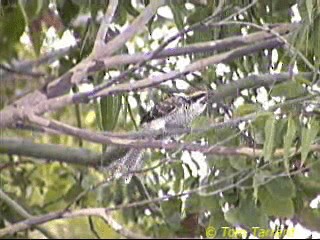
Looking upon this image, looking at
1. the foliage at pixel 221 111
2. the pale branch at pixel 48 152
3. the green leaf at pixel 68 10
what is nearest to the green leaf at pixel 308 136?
the foliage at pixel 221 111

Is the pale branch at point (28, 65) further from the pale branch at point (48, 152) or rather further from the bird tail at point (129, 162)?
the bird tail at point (129, 162)

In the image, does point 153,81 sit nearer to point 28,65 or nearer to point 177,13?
point 177,13

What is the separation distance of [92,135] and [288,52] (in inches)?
10.2

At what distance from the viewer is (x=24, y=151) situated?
1253mm

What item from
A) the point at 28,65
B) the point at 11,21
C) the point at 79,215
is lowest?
the point at 79,215

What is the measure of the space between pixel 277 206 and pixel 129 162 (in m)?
0.22

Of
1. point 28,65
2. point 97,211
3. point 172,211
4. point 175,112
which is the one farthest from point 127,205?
point 28,65

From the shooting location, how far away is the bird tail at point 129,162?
105 cm

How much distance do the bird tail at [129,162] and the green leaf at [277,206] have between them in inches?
7.2

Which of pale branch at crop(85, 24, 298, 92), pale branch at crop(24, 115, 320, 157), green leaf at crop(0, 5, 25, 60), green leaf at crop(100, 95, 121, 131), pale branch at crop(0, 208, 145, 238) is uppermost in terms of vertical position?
green leaf at crop(0, 5, 25, 60)

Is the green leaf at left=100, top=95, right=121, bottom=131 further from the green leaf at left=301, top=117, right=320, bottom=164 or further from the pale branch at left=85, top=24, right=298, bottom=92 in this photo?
the green leaf at left=301, top=117, right=320, bottom=164

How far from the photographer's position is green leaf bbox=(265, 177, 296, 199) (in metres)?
1.07

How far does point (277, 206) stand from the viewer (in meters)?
1.06

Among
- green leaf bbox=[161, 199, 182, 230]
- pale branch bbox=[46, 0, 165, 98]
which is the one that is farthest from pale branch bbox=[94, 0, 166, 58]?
green leaf bbox=[161, 199, 182, 230]
